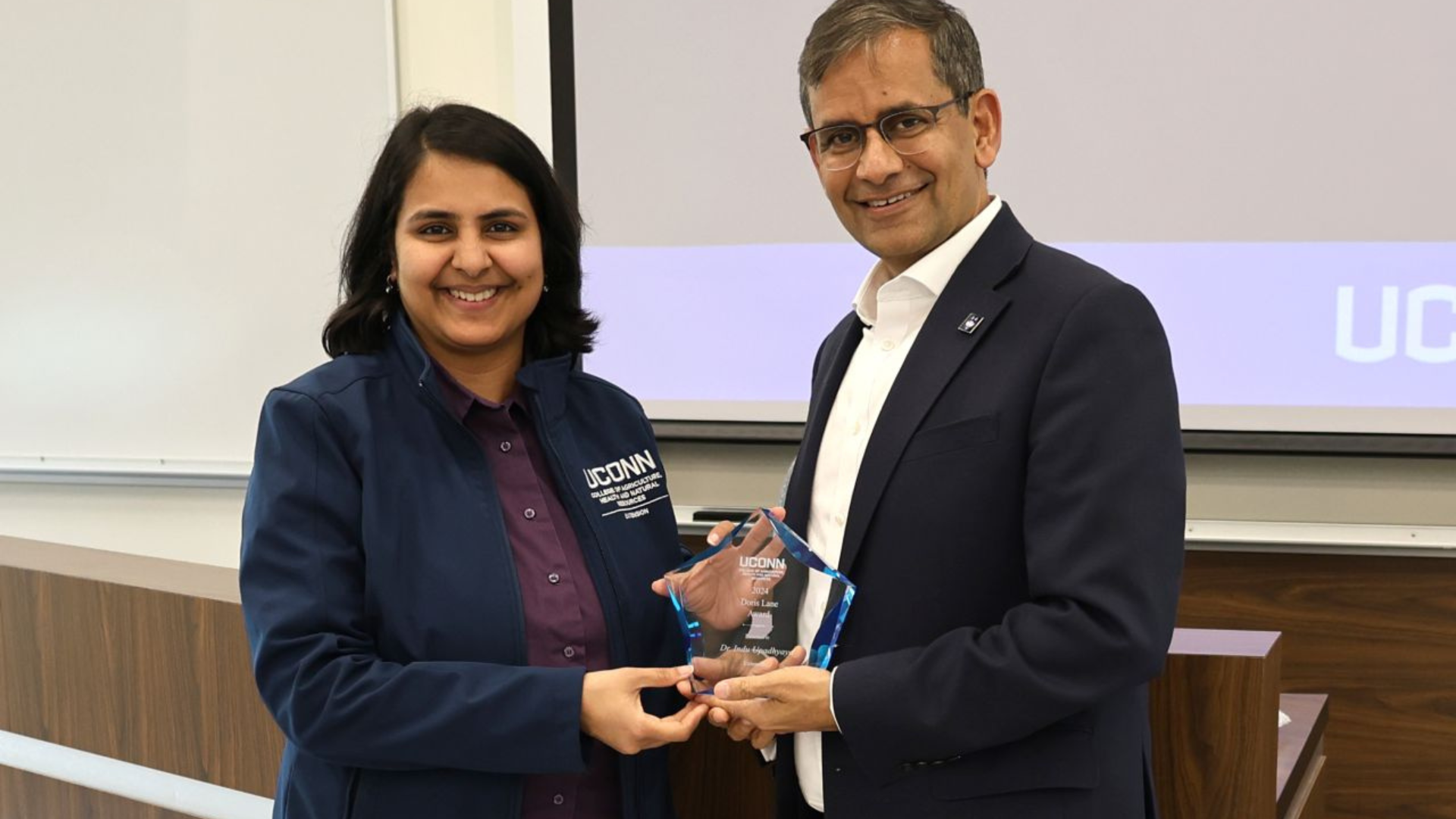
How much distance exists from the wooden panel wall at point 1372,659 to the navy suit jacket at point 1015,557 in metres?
2.20

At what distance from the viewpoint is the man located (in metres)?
1.28

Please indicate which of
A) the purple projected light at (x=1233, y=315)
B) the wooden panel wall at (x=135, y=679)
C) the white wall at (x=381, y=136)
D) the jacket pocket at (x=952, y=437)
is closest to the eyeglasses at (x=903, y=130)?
the jacket pocket at (x=952, y=437)

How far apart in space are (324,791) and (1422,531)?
9.32 ft

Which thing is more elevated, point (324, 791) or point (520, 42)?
point (520, 42)

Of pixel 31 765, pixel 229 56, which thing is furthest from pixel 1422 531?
pixel 229 56

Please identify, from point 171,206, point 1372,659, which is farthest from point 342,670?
point 171,206

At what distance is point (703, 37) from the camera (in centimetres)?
377

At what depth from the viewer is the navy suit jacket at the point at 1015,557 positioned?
1.27 m

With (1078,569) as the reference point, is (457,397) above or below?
above

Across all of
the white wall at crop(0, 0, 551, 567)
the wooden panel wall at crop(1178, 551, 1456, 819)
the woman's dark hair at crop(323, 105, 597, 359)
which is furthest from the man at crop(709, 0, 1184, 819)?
the white wall at crop(0, 0, 551, 567)

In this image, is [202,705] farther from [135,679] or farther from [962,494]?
[962,494]

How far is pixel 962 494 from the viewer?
135 centimetres

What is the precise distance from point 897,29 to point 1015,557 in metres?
0.59

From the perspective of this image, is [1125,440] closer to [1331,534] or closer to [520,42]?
[1331,534]
